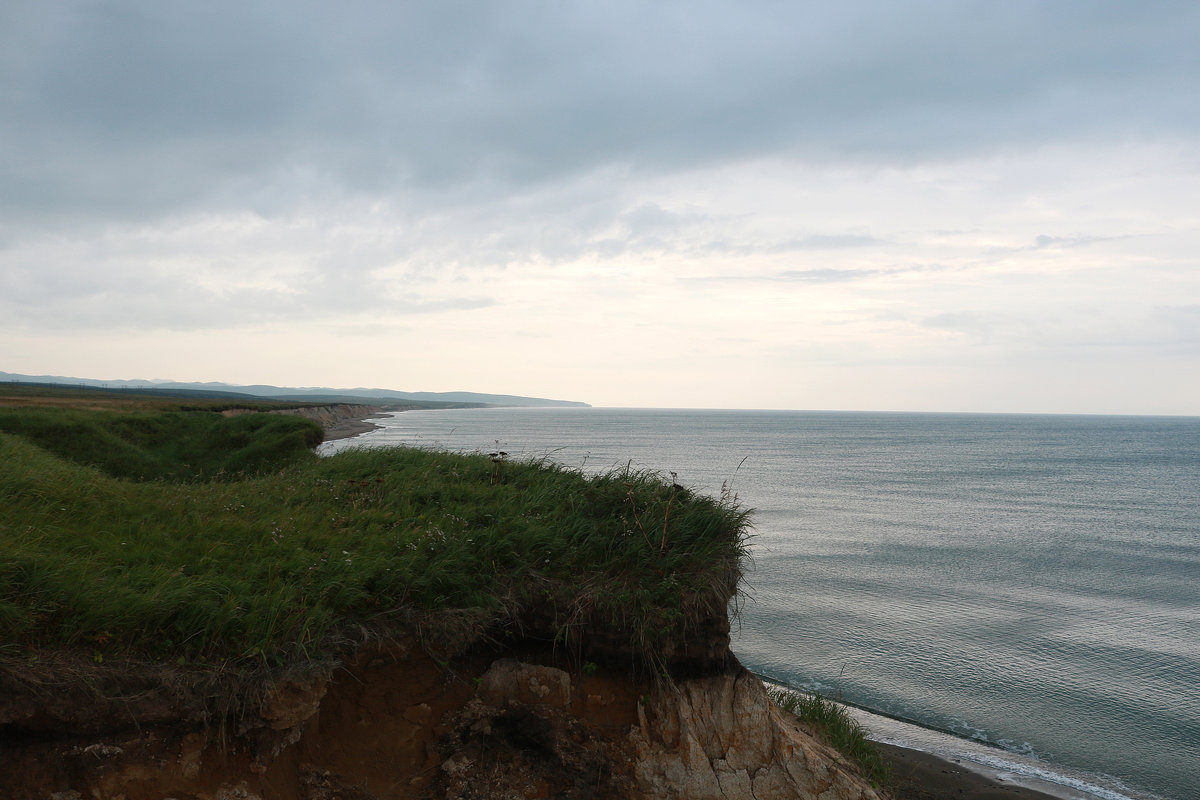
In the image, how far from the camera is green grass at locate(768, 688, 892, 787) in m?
10.1

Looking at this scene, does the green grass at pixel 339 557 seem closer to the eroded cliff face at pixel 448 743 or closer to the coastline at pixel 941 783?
the eroded cliff face at pixel 448 743

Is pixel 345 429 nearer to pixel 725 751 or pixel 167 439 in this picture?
pixel 167 439

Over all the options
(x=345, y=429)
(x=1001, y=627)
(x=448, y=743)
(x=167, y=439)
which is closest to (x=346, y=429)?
(x=345, y=429)

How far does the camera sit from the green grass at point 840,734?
10078 millimetres

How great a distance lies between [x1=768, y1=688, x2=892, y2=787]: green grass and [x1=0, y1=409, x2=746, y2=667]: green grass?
3.93 m

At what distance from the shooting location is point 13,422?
20281 millimetres

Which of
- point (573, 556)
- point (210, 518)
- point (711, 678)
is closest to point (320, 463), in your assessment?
point (210, 518)

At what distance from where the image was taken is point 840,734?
418 inches

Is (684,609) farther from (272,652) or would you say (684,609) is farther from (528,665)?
(272,652)

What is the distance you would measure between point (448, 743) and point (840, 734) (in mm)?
6741

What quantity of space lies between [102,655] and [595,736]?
4375 mm

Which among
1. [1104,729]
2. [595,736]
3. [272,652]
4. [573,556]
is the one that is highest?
[573,556]

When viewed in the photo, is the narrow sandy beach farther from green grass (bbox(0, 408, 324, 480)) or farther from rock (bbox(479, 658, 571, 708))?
green grass (bbox(0, 408, 324, 480))

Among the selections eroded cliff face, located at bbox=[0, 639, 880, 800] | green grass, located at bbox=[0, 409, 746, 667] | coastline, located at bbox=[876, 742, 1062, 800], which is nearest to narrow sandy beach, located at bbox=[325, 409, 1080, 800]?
coastline, located at bbox=[876, 742, 1062, 800]
